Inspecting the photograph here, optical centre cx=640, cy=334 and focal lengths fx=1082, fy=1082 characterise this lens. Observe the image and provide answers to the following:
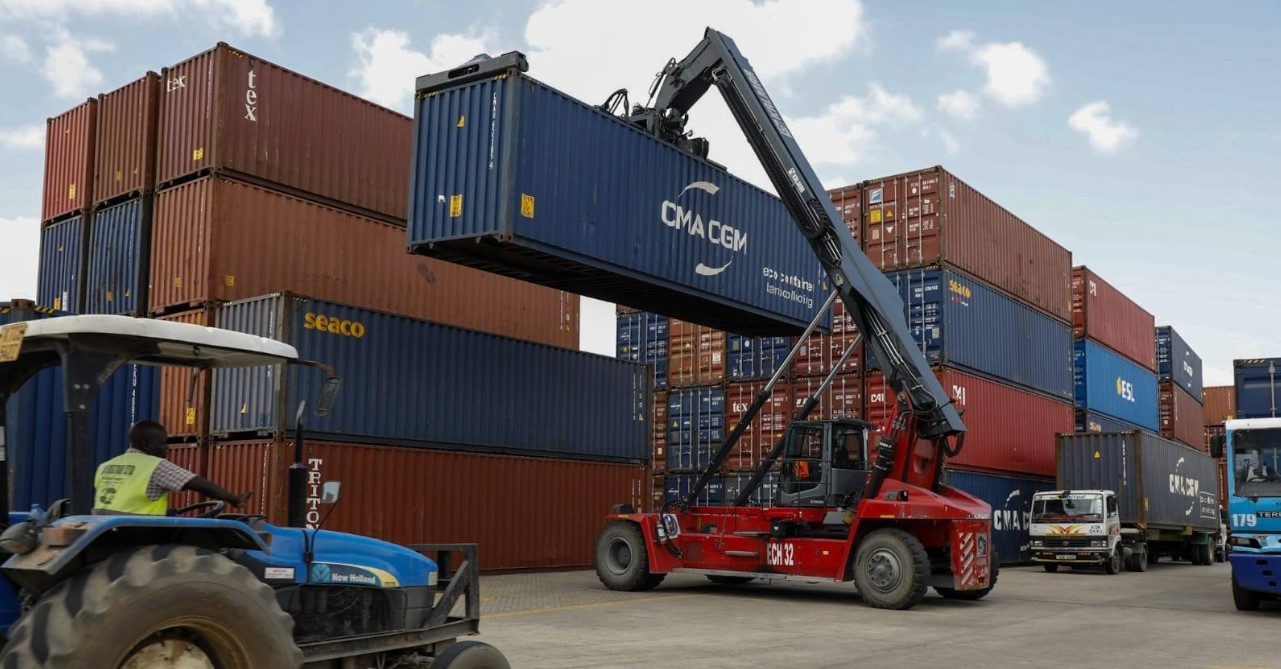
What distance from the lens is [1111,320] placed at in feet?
108

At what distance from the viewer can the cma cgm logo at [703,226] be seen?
53.0 feet

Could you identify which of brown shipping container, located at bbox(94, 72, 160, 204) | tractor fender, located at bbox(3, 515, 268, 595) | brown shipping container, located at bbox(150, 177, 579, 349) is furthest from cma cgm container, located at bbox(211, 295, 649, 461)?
tractor fender, located at bbox(3, 515, 268, 595)

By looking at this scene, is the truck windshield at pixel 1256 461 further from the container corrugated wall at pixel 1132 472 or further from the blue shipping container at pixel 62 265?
the blue shipping container at pixel 62 265

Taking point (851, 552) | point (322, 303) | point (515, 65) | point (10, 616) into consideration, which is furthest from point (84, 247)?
point (10, 616)

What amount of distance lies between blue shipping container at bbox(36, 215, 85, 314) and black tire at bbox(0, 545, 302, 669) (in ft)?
47.4

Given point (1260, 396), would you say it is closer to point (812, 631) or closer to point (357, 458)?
point (812, 631)

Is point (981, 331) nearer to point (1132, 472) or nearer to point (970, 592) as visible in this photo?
point (1132, 472)

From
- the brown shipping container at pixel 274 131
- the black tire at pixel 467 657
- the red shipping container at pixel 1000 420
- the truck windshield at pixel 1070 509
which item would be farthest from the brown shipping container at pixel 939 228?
the black tire at pixel 467 657

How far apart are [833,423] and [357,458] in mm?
6852

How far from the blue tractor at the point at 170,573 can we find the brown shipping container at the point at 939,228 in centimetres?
1924

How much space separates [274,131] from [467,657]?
12.5 meters

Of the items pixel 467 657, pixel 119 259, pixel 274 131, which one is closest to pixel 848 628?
pixel 467 657

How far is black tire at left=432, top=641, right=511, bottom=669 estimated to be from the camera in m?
5.89

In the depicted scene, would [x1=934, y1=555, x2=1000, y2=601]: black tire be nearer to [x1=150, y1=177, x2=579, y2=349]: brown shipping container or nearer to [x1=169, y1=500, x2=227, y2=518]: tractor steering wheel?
[x1=150, y1=177, x2=579, y2=349]: brown shipping container
